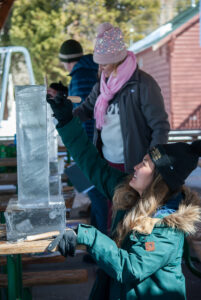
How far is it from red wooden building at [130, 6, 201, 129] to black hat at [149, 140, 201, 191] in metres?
19.3

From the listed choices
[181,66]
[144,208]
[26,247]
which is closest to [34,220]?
[26,247]

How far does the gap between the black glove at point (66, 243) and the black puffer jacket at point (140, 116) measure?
1.31m

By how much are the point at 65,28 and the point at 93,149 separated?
21151 mm

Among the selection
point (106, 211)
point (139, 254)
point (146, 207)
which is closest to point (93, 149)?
point (146, 207)

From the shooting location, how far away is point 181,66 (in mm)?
21281

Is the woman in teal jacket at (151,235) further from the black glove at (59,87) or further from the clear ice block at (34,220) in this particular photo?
the black glove at (59,87)

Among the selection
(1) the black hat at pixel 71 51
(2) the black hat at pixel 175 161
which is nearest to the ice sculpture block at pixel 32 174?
(2) the black hat at pixel 175 161

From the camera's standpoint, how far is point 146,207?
1.88m

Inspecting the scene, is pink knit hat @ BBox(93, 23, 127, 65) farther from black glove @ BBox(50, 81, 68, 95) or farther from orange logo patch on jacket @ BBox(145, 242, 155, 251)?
orange logo patch on jacket @ BBox(145, 242, 155, 251)

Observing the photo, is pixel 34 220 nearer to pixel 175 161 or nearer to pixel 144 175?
pixel 144 175

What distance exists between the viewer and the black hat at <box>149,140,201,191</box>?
6.09 feet

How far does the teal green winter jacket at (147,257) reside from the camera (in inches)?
68.8

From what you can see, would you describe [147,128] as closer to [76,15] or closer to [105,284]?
[105,284]

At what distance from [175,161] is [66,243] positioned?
20.8 inches
